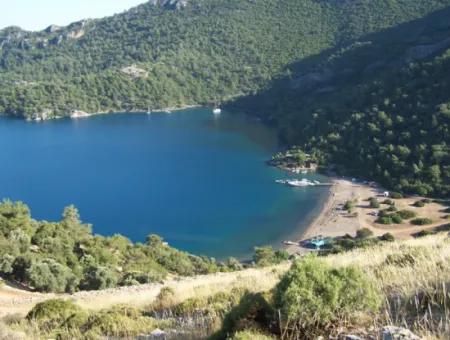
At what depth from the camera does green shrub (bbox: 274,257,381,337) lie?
4102mm

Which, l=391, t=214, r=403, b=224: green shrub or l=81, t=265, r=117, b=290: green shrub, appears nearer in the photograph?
l=81, t=265, r=117, b=290: green shrub

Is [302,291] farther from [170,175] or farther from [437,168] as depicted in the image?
[170,175]

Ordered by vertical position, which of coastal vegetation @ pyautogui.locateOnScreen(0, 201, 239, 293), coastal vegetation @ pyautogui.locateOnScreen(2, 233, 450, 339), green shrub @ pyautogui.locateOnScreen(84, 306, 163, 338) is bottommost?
coastal vegetation @ pyautogui.locateOnScreen(0, 201, 239, 293)

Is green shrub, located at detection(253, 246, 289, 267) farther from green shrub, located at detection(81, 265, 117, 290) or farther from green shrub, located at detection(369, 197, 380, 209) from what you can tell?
green shrub, located at detection(369, 197, 380, 209)

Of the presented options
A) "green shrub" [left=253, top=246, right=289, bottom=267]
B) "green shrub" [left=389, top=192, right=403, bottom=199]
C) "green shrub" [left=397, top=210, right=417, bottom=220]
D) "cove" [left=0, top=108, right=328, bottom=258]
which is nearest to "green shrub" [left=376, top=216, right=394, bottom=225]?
"green shrub" [left=397, top=210, right=417, bottom=220]

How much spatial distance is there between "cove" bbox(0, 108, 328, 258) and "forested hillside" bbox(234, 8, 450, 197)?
752 cm

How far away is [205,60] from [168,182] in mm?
108021

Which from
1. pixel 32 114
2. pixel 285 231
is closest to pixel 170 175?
pixel 285 231

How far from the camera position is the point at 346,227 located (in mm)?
50906

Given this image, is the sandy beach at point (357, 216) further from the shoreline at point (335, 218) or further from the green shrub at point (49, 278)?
the green shrub at point (49, 278)

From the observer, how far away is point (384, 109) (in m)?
82.8

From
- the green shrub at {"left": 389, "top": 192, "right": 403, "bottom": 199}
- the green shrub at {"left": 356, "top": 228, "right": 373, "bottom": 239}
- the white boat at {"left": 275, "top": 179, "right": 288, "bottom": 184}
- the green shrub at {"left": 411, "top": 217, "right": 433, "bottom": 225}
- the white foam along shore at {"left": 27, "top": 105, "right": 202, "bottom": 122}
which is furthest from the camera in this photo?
the white foam along shore at {"left": 27, "top": 105, "right": 202, "bottom": 122}

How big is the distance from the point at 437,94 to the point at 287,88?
168ft

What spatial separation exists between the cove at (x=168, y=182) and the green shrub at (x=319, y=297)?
42.7 m
